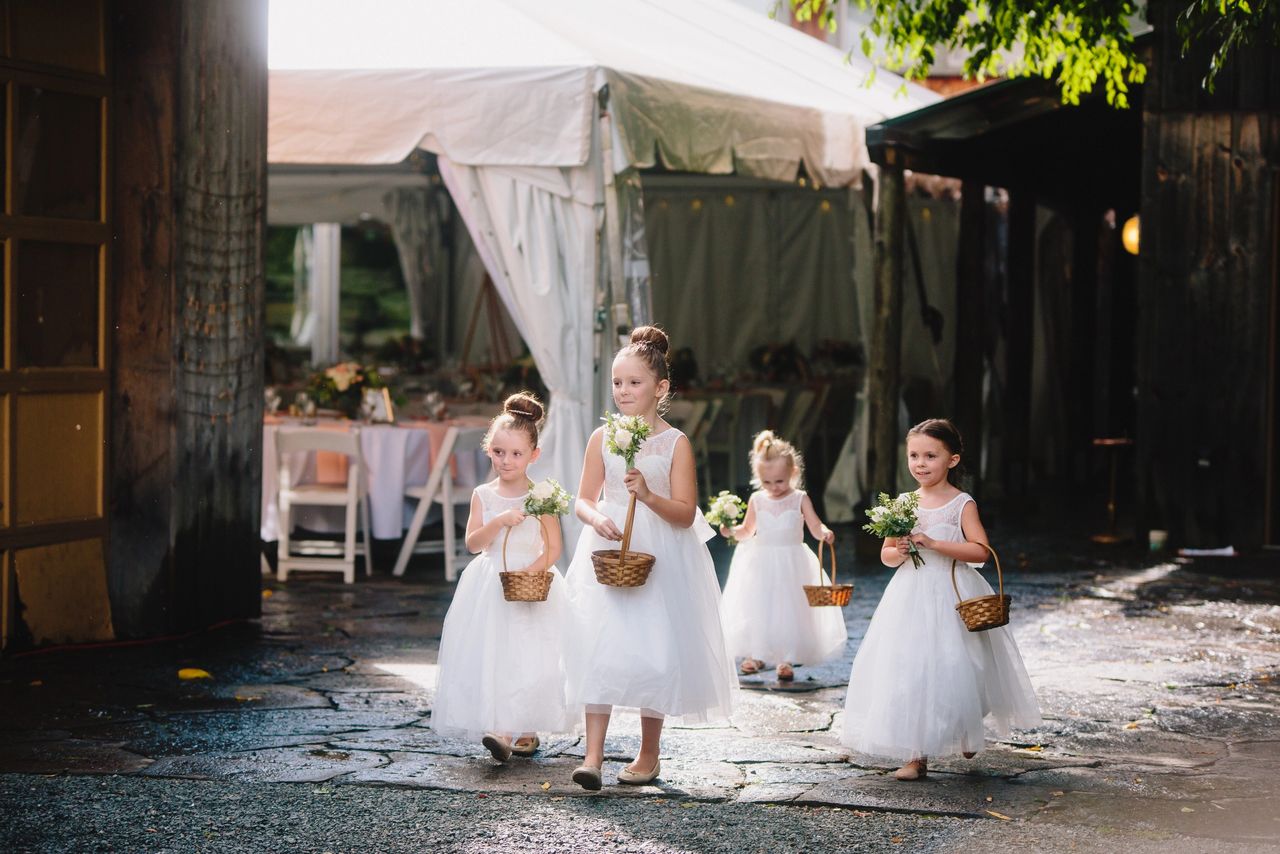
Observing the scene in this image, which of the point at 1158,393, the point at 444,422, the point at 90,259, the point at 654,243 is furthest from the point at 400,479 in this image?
the point at 654,243

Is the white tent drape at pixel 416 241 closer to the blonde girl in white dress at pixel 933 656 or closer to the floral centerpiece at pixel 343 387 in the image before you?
the floral centerpiece at pixel 343 387

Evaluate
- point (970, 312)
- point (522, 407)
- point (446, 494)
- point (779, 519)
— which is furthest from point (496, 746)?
point (970, 312)

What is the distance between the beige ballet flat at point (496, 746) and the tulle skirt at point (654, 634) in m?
0.28

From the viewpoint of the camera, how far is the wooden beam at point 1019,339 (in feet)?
48.9

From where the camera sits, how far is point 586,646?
18.8 feet

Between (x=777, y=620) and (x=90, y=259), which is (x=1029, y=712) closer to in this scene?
(x=777, y=620)

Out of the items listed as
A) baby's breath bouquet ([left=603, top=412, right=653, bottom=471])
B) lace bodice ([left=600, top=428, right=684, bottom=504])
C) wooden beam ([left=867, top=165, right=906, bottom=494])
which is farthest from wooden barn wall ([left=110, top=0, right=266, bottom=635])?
wooden beam ([left=867, top=165, right=906, bottom=494])

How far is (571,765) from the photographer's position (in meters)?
5.98

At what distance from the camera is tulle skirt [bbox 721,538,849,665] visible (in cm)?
771

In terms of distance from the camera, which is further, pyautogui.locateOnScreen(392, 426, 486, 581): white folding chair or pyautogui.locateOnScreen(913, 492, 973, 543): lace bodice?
pyautogui.locateOnScreen(392, 426, 486, 581): white folding chair

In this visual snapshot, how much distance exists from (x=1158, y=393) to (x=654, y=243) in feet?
24.6

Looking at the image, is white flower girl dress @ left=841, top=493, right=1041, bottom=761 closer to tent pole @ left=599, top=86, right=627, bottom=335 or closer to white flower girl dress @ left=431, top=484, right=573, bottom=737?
white flower girl dress @ left=431, top=484, right=573, bottom=737

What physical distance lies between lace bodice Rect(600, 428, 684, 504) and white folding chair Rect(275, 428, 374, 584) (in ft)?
15.3

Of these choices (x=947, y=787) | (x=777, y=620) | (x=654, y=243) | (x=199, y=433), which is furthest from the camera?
(x=654, y=243)
